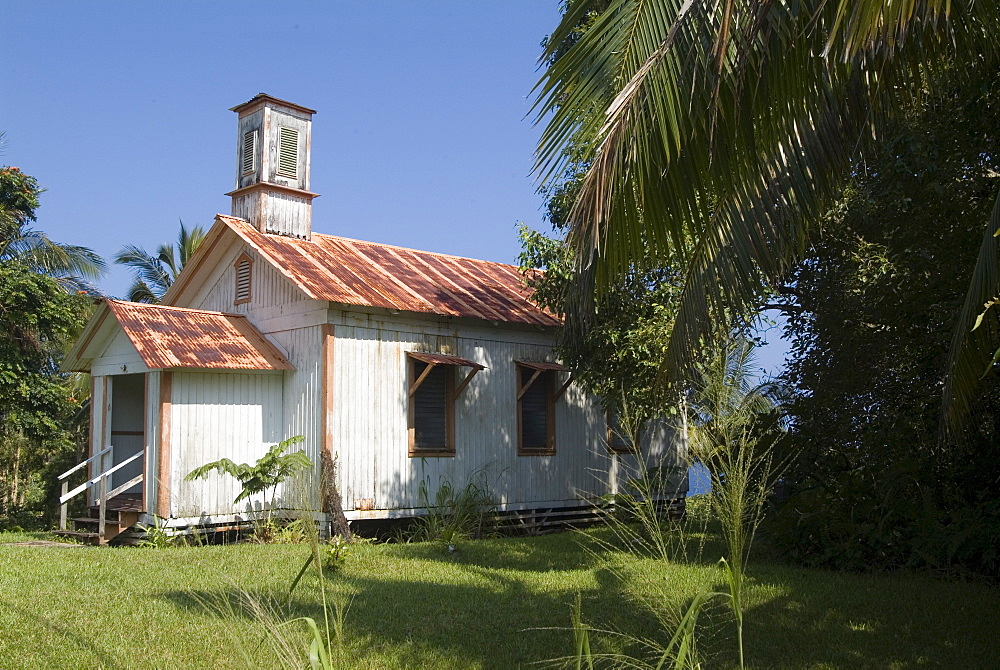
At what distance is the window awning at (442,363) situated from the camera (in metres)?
15.1

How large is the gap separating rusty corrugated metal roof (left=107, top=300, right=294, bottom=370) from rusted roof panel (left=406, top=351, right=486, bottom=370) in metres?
2.07

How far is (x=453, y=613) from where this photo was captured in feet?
27.1

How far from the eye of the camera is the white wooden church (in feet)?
46.1

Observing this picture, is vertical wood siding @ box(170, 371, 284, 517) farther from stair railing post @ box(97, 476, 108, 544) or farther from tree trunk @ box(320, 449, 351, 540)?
tree trunk @ box(320, 449, 351, 540)

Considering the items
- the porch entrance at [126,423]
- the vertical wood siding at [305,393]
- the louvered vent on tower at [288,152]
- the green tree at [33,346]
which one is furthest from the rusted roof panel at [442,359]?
the green tree at [33,346]

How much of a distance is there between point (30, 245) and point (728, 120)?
1936 centimetres

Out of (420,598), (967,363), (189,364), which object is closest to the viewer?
(967,363)

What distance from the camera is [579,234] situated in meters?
4.76

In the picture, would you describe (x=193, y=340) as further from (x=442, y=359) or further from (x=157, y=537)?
(x=442, y=359)

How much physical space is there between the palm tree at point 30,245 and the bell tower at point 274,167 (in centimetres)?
537

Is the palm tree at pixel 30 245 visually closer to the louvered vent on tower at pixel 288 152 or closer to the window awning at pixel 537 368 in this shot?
the louvered vent on tower at pixel 288 152

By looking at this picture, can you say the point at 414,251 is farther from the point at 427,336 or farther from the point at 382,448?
the point at 382,448

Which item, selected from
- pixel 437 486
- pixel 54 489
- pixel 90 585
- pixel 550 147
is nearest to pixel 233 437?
pixel 437 486

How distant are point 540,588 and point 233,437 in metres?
6.76
